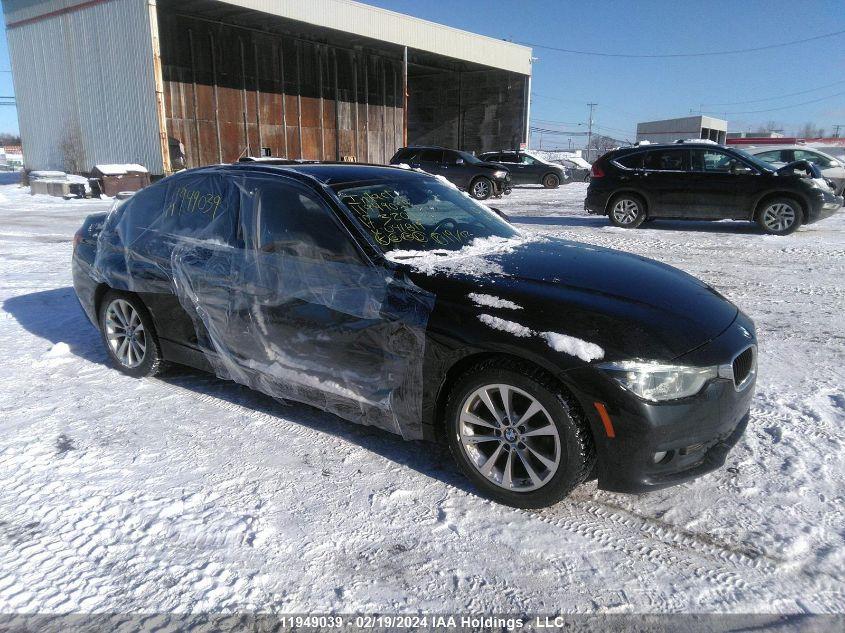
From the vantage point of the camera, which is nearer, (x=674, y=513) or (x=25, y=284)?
(x=674, y=513)

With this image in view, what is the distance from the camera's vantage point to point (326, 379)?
135 inches

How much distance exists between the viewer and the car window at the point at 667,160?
11.7m

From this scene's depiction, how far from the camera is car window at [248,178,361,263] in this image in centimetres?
344

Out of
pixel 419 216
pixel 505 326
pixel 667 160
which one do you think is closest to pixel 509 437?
pixel 505 326

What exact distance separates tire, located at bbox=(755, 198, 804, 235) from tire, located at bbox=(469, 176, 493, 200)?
32.5 ft

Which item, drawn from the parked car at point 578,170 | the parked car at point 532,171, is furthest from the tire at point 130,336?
the parked car at point 578,170

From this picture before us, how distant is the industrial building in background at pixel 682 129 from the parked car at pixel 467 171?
37335 mm

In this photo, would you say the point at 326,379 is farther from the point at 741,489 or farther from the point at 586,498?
the point at 741,489

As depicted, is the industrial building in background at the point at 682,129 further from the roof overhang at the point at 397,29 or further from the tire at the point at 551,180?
the tire at the point at 551,180

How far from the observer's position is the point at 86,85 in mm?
22266

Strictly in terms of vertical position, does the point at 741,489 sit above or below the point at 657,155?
below

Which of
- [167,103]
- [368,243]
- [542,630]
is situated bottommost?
[542,630]

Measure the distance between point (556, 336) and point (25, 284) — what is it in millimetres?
7231

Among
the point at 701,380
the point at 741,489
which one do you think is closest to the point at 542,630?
the point at 701,380
